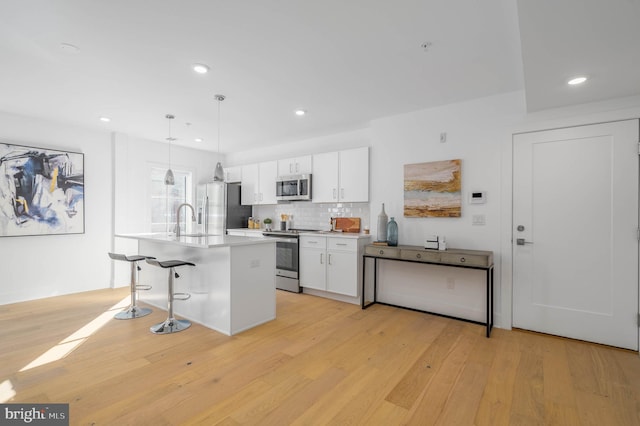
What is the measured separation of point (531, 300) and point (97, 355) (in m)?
4.25

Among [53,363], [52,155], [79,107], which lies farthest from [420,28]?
[52,155]

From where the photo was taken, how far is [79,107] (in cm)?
395

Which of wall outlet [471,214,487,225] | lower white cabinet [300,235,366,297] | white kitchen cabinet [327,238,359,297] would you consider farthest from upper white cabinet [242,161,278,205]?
wall outlet [471,214,487,225]

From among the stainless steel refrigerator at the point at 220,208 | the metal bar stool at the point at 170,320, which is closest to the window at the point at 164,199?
the stainless steel refrigerator at the point at 220,208

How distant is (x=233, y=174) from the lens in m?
6.45

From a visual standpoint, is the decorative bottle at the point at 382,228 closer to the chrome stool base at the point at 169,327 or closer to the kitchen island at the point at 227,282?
the kitchen island at the point at 227,282

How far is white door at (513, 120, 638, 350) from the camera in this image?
114 inches

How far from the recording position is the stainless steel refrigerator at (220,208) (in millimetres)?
6105

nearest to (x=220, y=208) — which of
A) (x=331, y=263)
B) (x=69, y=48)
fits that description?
(x=331, y=263)

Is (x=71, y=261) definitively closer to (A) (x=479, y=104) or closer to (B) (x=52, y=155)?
(B) (x=52, y=155)

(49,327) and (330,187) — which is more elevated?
(330,187)

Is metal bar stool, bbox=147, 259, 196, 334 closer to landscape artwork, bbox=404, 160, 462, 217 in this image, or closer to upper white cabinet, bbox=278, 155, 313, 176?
upper white cabinet, bbox=278, 155, 313, 176

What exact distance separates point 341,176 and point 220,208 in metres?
2.70

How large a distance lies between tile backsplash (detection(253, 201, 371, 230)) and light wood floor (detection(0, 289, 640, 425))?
189 cm
